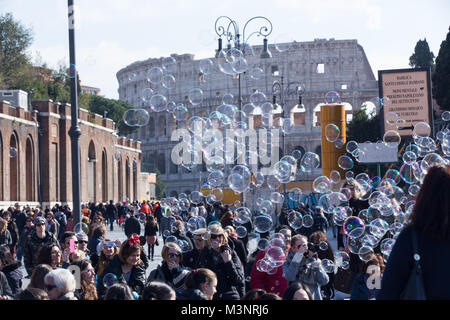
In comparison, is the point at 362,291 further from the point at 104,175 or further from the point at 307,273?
the point at 104,175

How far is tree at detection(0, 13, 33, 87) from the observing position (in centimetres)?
4884

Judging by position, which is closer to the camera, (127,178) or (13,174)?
(13,174)

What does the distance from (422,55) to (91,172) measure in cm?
4042

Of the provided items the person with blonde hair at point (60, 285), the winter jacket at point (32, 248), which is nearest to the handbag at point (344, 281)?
the person with blonde hair at point (60, 285)

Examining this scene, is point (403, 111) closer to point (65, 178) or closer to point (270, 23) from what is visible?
point (270, 23)

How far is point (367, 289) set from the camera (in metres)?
6.36

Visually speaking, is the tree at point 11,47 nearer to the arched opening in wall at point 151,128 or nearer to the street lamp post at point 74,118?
the street lamp post at point 74,118

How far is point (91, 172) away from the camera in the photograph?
4806 centimetres

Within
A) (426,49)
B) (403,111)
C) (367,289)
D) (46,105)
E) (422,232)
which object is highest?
(426,49)

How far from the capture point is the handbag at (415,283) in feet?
11.2

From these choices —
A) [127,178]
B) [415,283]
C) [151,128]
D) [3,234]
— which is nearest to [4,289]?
[415,283]

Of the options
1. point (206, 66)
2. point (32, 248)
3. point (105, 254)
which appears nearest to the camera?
point (105, 254)
